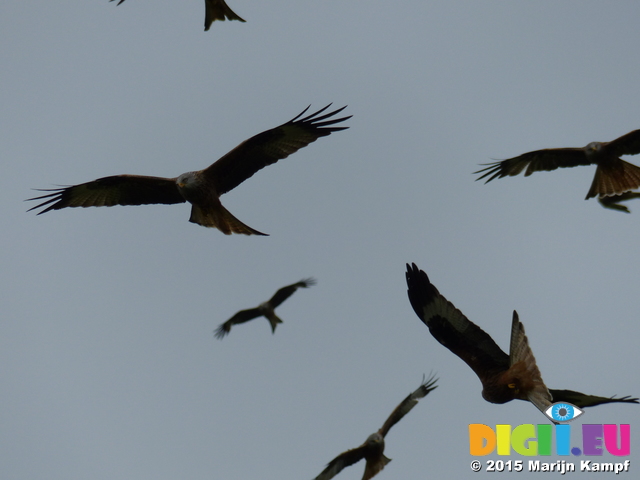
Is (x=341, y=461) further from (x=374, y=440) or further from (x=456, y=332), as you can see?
(x=456, y=332)

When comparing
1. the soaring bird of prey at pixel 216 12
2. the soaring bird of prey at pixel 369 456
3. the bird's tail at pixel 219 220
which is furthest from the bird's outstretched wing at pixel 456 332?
the soaring bird of prey at pixel 216 12

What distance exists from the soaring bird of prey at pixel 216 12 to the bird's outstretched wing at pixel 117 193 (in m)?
1.88

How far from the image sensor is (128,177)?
31.2 ft

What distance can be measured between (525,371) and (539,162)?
5140mm

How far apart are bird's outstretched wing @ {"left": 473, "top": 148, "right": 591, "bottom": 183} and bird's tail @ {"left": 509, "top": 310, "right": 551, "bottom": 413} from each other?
4.57 meters

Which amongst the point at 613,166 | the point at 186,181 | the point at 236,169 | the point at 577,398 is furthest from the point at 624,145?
the point at 186,181

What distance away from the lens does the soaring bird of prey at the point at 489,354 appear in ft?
24.0

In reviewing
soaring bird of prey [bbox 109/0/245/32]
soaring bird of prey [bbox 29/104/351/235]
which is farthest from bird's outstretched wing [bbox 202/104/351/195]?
soaring bird of prey [bbox 109/0/245/32]

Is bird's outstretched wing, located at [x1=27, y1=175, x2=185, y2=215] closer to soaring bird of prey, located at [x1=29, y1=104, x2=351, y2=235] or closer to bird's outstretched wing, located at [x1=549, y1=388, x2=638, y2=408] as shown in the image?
soaring bird of prey, located at [x1=29, y1=104, x2=351, y2=235]

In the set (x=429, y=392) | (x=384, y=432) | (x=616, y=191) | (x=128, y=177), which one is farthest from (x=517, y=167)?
(x=128, y=177)

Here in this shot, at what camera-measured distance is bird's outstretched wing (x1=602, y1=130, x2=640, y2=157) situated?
10.4 metres

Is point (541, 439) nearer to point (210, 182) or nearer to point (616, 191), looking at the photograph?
point (616, 191)

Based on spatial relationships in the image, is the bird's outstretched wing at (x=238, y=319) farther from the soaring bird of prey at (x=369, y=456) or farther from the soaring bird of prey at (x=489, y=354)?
the soaring bird of prey at (x=489, y=354)

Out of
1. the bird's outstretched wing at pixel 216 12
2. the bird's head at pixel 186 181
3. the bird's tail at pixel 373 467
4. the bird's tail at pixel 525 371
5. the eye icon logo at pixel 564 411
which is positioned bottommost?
the bird's tail at pixel 373 467
